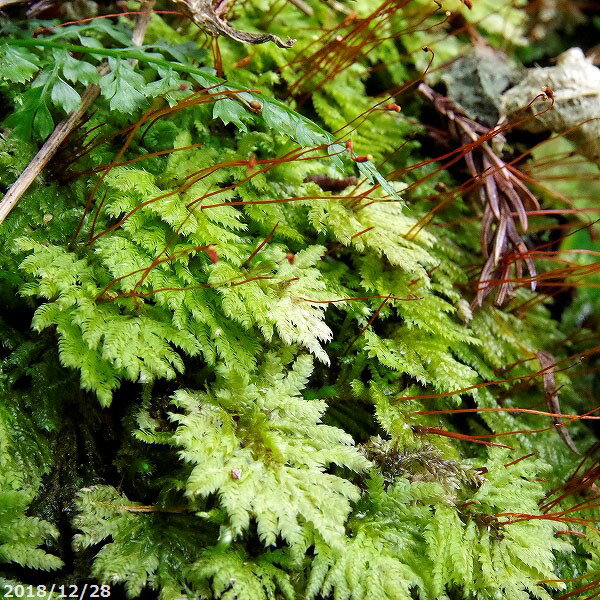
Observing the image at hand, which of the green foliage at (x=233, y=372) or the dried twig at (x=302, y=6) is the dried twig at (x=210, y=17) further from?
the dried twig at (x=302, y=6)

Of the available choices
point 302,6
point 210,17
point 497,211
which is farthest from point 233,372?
point 302,6

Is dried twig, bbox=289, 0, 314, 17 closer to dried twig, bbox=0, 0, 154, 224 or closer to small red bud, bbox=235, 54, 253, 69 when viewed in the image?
small red bud, bbox=235, 54, 253, 69

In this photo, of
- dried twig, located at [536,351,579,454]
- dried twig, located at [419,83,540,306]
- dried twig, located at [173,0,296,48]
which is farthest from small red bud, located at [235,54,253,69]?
dried twig, located at [536,351,579,454]

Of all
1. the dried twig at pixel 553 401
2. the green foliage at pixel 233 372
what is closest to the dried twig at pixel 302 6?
the green foliage at pixel 233 372

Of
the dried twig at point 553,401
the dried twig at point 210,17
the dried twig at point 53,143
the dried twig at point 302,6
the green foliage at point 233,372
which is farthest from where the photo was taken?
the dried twig at point 302,6

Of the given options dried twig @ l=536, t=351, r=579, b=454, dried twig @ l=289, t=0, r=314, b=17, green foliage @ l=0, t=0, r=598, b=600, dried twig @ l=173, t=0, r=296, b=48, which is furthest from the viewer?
dried twig @ l=289, t=0, r=314, b=17

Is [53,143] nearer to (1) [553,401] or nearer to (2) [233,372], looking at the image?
(2) [233,372]
